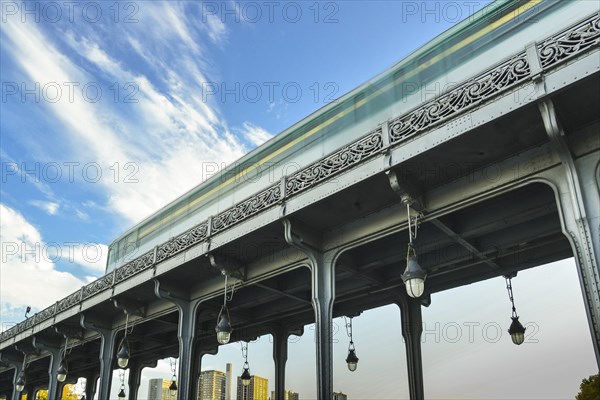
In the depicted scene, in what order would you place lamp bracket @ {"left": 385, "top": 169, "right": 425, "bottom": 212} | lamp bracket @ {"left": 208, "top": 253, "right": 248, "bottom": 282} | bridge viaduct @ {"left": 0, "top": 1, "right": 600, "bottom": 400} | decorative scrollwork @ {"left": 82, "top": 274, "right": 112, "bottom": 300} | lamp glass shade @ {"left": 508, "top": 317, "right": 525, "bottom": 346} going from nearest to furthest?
bridge viaduct @ {"left": 0, "top": 1, "right": 600, "bottom": 400} < lamp bracket @ {"left": 385, "top": 169, "right": 425, "bottom": 212} < lamp glass shade @ {"left": 508, "top": 317, "right": 525, "bottom": 346} < lamp bracket @ {"left": 208, "top": 253, "right": 248, "bottom": 282} < decorative scrollwork @ {"left": 82, "top": 274, "right": 112, "bottom": 300}

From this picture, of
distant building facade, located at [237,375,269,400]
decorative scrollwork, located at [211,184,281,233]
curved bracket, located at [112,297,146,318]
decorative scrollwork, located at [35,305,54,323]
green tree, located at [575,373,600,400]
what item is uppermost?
decorative scrollwork, located at [211,184,281,233]

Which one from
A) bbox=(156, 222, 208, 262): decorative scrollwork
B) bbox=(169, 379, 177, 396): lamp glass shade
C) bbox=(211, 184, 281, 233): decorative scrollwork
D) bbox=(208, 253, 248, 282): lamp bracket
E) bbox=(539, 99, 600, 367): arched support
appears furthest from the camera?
bbox=(169, 379, 177, 396): lamp glass shade

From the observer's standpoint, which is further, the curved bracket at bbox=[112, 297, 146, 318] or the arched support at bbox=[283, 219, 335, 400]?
the curved bracket at bbox=[112, 297, 146, 318]

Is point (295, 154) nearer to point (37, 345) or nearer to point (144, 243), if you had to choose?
point (144, 243)

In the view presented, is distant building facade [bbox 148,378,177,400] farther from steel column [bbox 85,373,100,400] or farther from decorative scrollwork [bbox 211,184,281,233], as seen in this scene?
decorative scrollwork [bbox 211,184,281,233]

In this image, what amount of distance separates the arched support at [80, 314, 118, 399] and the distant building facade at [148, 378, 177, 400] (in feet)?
36.9

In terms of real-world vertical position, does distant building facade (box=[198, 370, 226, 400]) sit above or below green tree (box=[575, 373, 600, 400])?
above

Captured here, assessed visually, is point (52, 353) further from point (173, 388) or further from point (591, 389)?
point (591, 389)

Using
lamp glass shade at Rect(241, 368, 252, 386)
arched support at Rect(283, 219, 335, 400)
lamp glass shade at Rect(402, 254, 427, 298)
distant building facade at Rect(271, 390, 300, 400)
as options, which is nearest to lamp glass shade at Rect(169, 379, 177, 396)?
lamp glass shade at Rect(241, 368, 252, 386)

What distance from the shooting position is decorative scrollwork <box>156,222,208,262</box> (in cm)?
1522

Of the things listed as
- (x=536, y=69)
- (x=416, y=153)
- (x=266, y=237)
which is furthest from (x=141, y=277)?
(x=536, y=69)

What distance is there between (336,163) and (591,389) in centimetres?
681

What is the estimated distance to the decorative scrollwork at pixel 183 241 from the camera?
15220 mm

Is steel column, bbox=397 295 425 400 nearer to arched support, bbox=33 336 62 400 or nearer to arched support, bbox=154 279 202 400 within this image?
arched support, bbox=154 279 202 400
